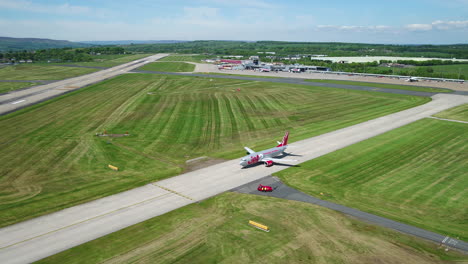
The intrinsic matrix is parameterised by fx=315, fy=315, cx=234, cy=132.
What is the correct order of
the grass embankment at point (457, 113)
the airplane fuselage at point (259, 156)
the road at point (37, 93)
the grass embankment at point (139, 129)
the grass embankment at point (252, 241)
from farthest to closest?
the road at point (37, 93)
the grass embankment at point (457, 113)
the airplane fuselage at point (259, 156)
the grass embankment at point (139, 129)
the grass embankment at point (252, 241)

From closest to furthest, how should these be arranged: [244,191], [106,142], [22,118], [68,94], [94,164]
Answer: [244,191]
[94,164]
[106,142]
[22,118]
[68,94]

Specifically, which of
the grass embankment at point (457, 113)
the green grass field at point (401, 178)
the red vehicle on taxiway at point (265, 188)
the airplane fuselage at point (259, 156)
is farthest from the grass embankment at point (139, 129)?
the green grass field at point (401, 178)

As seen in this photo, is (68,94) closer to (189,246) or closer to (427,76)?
(189,246)

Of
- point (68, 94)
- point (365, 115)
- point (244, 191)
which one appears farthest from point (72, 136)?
point (365, 115)

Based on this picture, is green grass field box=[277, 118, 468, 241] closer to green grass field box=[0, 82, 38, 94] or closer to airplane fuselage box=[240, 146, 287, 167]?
airplane fuselage box=[240, 146, 287, 167]

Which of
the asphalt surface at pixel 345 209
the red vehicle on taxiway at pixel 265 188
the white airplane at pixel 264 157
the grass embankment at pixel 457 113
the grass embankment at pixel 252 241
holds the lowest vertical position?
the grass embankment at pixel 252 241

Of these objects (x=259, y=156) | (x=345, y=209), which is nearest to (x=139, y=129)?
(x=259, y=156)

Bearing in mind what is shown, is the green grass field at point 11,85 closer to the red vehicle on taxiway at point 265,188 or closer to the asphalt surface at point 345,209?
the asphalt surface at point 345,209
